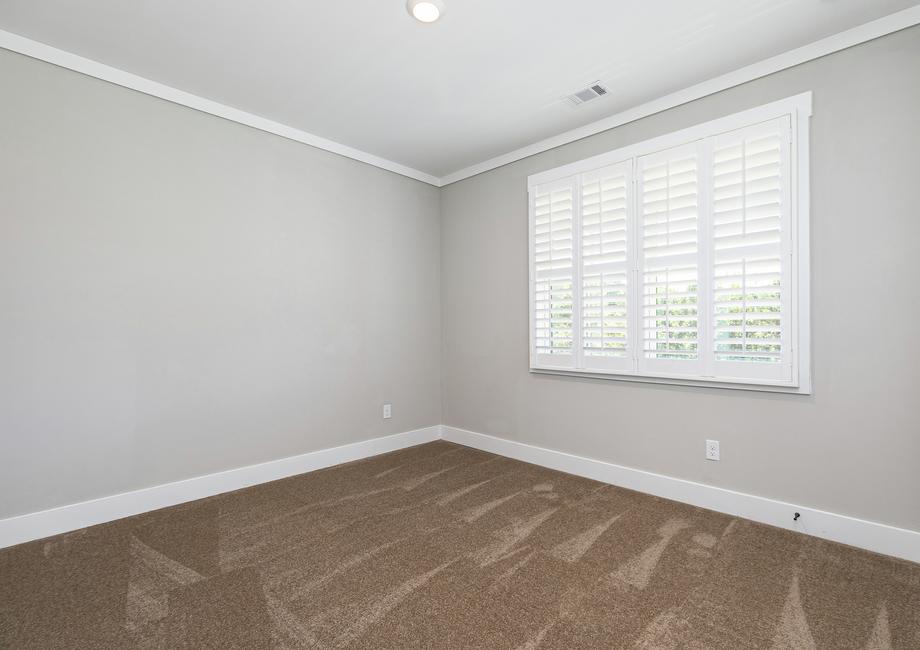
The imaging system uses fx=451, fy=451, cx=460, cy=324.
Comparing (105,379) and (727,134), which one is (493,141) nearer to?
(727,134)

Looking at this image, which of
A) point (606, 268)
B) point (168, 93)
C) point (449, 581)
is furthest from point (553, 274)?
point (168, 93)

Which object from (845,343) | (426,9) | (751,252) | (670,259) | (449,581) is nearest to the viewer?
(449,581)

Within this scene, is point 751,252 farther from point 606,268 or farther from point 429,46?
point 429,46

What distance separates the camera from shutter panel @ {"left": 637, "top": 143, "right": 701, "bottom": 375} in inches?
111

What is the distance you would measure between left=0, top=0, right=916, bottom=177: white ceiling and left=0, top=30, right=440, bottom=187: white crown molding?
0.16ft

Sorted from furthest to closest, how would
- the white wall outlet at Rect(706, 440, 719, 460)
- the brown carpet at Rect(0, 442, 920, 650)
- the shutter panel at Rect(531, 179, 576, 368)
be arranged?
the shutter panel at Rect(531, 179, 576, 368)
the white wall outlet at Rect(706, 440, 719, 460)
the brown carpet at Rect(0, 442, 920, 650)

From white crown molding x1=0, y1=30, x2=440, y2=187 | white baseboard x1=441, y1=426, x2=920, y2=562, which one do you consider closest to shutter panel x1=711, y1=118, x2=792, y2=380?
white baseboard x1=441, y1=426, x2=920, y2=562

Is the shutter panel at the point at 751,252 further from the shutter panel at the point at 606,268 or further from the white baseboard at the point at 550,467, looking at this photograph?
the white baseboard at the point at 550,467

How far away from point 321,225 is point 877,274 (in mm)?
3544

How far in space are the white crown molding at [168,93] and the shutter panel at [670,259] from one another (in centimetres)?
231

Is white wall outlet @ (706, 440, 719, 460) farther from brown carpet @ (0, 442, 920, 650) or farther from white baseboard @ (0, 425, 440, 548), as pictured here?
white baseboard @ (0, 425, 440, 548)

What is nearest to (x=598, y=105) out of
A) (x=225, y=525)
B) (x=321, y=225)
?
(x=321, y=225)

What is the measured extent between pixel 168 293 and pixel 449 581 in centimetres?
240

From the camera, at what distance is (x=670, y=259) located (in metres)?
2.90
